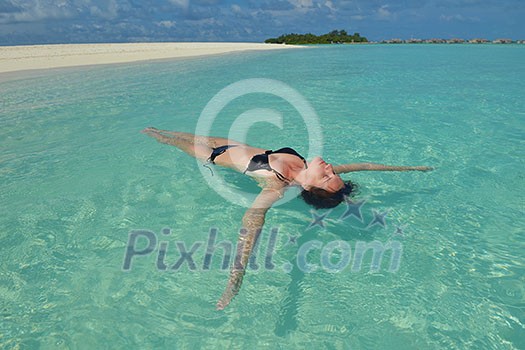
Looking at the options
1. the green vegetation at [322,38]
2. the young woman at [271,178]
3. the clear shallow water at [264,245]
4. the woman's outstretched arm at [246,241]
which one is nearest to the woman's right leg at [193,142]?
the young woman at [271,178]

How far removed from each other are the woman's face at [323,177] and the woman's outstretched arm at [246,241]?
0.54 metres

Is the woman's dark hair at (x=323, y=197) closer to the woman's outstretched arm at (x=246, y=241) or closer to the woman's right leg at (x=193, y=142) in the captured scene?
the woman's outstretched arm at (x=246, y=241)

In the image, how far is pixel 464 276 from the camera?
10.8ft

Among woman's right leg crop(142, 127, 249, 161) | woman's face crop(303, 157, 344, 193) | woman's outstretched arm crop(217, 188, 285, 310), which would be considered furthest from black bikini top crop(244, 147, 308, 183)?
woman's right leg crop(142, 127, 249, 161)

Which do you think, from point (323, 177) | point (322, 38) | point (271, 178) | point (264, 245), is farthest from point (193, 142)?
point (322, 38)

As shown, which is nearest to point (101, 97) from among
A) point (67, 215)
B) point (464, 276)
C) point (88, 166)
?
point (88, 166)

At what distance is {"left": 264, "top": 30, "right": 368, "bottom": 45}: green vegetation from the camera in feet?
330

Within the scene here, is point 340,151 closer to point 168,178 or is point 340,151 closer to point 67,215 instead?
point 168,178

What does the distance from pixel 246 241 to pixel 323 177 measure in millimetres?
1379

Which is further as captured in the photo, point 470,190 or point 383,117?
point 383,117

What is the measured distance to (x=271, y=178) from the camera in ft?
15.6

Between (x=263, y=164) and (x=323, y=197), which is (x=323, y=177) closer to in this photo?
(x=323, y=197)

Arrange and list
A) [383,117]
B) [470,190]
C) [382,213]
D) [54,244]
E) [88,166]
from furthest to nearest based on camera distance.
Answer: [383,117] → [88,166] → [470,190] → [382,213] → [54,244]

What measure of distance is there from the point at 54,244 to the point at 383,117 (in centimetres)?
798
